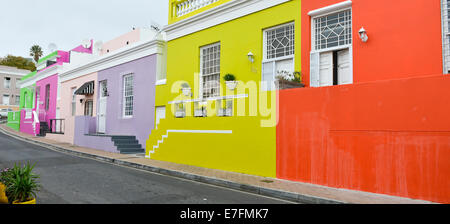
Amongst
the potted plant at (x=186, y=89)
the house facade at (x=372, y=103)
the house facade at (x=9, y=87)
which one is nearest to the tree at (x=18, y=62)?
the house facade at (x=9, y=87)

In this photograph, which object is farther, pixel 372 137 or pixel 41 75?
pixel 41 75

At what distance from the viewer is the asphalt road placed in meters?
6.26

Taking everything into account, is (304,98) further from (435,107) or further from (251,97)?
(435,107)

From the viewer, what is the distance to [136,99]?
15.5 metres

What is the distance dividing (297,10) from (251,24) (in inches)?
71.8

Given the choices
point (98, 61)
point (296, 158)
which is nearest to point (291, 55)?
point (296, 158)

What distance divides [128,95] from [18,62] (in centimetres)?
5205

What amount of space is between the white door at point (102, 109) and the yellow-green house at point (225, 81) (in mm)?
5194

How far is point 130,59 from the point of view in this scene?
1616 cm

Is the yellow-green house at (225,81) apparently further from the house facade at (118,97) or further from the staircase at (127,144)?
the staircase at (127,144)

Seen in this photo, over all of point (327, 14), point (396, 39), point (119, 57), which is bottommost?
point (396, 39)

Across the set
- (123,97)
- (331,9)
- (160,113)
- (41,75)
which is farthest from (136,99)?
(41,75)

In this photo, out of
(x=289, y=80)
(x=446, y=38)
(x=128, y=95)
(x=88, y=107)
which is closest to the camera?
(x=446, y=38)

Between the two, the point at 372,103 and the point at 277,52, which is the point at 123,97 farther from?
the point at 372,103
